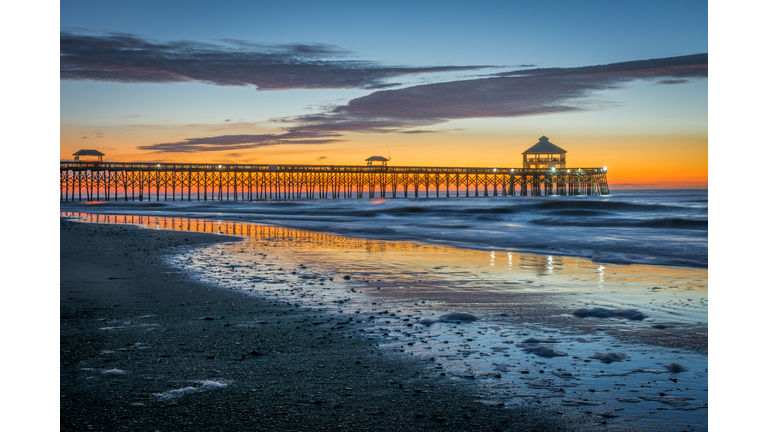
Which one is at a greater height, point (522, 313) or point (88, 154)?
point (88, 154)

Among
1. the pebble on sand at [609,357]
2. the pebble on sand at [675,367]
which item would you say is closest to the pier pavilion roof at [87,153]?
the pebble on sand at [609,357]

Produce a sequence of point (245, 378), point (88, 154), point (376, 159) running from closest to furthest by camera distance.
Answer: point (245, 378), point (88, 154), point (376, 159)

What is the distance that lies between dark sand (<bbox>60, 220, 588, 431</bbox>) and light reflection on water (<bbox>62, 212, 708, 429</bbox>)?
9.4 inches

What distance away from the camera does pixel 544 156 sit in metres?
80.2

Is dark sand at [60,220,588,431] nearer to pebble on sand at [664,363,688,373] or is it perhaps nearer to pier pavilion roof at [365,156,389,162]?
pebble on sand at [664,363,688,373]

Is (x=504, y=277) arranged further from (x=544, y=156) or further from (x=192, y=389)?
(x=544, y=156)

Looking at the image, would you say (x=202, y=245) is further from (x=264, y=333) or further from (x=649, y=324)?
(x=649, y=324)

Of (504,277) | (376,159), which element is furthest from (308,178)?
(504,277)

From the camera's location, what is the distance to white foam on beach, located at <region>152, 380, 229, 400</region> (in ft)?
8.80

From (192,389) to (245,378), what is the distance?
304 millimetres

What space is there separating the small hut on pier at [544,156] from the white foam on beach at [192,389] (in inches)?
3200

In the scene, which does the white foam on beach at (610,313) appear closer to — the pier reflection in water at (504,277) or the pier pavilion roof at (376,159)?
the pier reflection in water at (504,277)
